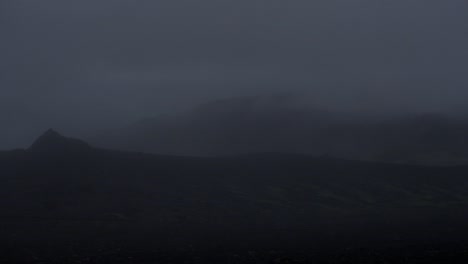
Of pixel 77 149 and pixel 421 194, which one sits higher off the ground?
pixel 77 149

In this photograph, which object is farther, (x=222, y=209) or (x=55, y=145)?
(x=55, y=145)

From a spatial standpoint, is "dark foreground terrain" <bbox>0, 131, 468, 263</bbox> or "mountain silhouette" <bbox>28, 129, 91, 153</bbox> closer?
"dark foreground terrain" <bbox>0, 131, 468, 263</bbox>

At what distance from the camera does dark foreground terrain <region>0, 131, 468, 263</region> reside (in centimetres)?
3563

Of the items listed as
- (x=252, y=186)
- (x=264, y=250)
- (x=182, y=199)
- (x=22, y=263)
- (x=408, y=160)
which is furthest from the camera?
(x=408, y=160)

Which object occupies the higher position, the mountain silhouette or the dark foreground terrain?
the mountain silhouette

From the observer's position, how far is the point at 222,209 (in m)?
57.3

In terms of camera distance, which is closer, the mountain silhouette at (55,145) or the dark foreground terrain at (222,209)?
the dark foreground terrain at (222,209)

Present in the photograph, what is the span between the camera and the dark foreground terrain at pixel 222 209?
1403 inches

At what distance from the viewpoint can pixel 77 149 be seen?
71188 millimetres

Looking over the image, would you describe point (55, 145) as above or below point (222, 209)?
above

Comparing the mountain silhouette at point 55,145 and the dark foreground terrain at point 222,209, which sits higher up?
the mountain silhouette at point 55,145

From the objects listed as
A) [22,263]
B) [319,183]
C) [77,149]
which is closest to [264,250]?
[22,263]

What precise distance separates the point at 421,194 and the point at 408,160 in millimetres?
30383

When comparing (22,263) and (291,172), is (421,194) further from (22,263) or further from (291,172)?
(22,263)
